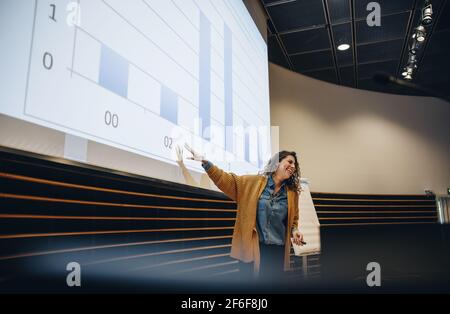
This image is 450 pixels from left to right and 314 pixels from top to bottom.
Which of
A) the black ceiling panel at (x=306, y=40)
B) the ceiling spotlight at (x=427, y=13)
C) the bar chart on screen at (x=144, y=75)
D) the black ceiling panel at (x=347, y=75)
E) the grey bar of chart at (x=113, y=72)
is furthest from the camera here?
the black ceiling panel at (x=347, y=75)

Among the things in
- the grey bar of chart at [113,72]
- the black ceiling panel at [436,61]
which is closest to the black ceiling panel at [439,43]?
the black ceiling panel at [436,61]

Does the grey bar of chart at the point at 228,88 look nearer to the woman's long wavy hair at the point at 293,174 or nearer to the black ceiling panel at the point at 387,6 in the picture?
the woman's long wavy hair at the point at 293,174

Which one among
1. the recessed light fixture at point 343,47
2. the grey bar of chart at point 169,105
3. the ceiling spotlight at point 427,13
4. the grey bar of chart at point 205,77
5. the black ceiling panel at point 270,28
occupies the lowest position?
the grey bar of chart at point 169,105

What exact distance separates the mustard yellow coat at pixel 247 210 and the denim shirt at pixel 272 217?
30 millimetres

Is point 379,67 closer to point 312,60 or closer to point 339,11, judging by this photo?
point 312,60

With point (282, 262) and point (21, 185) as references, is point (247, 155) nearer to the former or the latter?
point (282, 262)

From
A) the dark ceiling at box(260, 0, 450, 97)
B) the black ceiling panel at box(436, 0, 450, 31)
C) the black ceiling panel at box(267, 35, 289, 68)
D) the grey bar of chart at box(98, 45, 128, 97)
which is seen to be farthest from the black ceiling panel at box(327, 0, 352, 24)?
the grey bar of chart at box(98, 45, 128, 97)

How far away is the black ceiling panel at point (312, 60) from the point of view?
213 inches

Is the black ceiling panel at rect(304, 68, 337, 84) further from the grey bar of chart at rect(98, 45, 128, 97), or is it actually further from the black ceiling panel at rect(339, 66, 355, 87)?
the grey bar of chart at rect(98, 45, 128, 97)

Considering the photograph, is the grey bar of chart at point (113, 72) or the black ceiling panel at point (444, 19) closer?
the grey bar of chart at point (113, 72)

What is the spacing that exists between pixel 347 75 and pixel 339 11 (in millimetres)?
1866

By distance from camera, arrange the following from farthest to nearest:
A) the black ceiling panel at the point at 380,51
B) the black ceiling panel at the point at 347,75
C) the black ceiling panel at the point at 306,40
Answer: the black ceiling panel at the point at 347,75 → the black ceiling panel at the point at 380,51 → the black ceiling panel at the point at 306,40

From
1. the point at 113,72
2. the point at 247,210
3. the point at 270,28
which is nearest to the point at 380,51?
the point at 270,28

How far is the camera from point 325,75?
6082mm
